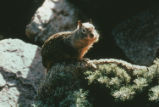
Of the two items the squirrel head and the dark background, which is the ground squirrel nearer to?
the squirrel head

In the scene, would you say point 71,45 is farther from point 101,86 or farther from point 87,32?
point 101,86

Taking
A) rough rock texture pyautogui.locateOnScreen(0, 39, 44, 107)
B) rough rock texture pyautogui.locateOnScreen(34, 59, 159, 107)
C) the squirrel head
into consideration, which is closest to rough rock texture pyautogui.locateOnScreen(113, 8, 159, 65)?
rough rock texture pyautogui.locateOnScreen(0, 39, 44, 107)

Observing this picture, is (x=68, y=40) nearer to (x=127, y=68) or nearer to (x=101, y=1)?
(x=127, y=68)

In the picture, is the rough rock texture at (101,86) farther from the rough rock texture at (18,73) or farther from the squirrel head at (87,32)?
the rough rock texture at (18,73)

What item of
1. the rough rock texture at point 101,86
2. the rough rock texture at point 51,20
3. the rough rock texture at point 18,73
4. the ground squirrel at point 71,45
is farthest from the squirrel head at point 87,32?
the rough rock texture at point 51,20

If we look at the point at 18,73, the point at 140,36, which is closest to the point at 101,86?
the point at 18,73

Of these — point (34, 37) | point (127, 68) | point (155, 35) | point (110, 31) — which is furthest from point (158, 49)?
point (34, 37)

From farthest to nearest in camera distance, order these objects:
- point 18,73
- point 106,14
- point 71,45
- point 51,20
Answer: point 51,20 → point 106,14 → point 18,73 → point 71,45
